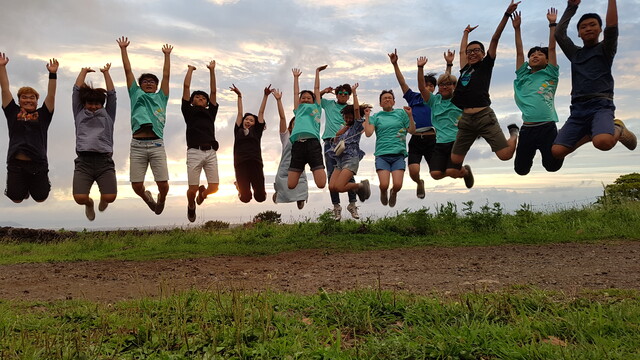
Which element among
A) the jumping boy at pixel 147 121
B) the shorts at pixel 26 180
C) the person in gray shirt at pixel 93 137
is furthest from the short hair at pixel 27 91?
the jumping boy at pixel 147 121

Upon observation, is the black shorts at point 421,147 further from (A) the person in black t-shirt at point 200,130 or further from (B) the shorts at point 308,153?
(A) the person in black t-shirt at point 200,130

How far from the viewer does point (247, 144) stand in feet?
36.7

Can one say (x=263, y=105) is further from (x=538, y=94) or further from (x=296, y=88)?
(x=538, y=94)

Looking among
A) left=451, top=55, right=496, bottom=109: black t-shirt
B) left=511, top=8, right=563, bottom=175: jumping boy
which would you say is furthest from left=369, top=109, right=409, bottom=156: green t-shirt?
left=511, top=8, right=563, bottom=175: jumping boy

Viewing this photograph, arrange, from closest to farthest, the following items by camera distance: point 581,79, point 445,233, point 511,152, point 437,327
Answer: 1. point 437,327
2. point 581,79
3. point 511,152
4. point 445,233

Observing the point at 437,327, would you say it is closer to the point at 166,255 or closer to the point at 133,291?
the point at 133,291

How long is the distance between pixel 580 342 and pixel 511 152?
4.77 m

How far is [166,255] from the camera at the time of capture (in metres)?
11.4

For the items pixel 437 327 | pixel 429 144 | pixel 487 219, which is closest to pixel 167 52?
pixel 429 144

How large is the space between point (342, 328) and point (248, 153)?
6.98m

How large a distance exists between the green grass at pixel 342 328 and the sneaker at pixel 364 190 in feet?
20.9

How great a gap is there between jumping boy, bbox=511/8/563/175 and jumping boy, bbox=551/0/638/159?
41cm

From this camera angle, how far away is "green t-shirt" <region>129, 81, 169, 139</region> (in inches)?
354

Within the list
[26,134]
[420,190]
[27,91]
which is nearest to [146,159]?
[26,134]
